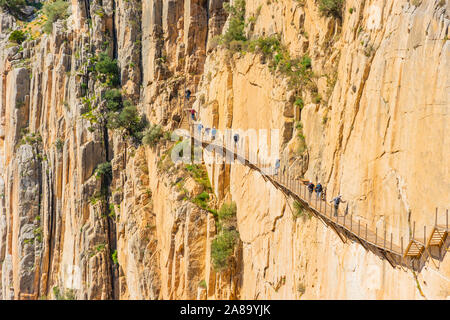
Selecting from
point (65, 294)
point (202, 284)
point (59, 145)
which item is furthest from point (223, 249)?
point (59, 145)

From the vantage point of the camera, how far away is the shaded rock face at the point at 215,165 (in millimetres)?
16266

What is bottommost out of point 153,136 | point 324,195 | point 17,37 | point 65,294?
point 65,294

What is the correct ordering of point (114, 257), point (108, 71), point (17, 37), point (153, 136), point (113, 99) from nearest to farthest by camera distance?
1. point (153, 136)
2. point (114, 257)
3. point (113, 99)
4. point (108, 71)
5. point (17, 37)

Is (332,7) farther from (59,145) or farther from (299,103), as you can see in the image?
(59,145)

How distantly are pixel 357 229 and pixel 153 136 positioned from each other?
2132 cm

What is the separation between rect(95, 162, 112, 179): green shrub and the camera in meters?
40.7

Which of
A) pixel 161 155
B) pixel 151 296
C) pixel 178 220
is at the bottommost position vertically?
pixel 151 296

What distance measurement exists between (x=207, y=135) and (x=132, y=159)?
8.70 meters

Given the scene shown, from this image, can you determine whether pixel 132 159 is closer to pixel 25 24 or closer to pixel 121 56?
pixel 121 56

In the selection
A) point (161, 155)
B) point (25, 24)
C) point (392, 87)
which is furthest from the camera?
point (25, 24)

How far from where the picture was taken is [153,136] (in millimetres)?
36500

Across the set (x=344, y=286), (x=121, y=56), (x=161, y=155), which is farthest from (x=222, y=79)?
(x=344, y=286)

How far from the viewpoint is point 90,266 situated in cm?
3856

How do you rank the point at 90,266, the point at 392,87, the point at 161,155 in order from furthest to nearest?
the point at 90,266 < the point at 161,155 < the point at 392,87
